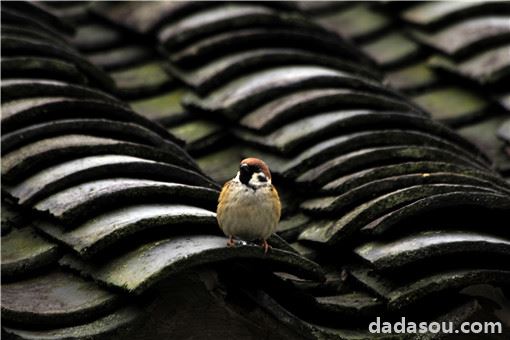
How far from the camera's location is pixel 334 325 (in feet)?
9.63

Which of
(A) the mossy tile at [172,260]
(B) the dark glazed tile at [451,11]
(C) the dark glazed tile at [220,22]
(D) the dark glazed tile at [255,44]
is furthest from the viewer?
(B) the dark glazed tile at [451,11]

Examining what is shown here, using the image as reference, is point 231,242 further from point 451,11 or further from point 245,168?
point 451,11

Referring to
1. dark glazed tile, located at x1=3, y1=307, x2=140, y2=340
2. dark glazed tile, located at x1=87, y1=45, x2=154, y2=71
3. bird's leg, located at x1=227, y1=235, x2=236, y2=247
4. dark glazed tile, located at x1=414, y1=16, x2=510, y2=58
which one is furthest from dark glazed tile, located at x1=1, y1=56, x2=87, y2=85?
dark glazed tile, located at x1=414, y1=16, x2=510, y2=58

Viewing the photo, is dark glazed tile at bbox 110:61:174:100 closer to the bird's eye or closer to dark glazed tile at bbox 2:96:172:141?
dark glazed tile at bbox 2:96:172:141

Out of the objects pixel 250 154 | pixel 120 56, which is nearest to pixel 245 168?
pixel 250 154

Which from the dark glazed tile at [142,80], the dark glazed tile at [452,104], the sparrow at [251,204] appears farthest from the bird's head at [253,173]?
the dark glazed tile at [452,104]

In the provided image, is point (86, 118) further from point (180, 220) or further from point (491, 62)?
point (491, 62)

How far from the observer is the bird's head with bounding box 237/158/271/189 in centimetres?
327

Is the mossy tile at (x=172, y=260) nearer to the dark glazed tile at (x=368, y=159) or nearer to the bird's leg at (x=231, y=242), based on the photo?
the bird's leg at (x=231, y=242)

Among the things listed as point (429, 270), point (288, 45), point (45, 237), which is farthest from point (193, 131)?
point (429, 270)

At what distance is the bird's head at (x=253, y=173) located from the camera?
3266 millimetres

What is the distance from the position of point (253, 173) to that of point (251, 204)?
97mm

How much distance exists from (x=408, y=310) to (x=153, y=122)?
114cm

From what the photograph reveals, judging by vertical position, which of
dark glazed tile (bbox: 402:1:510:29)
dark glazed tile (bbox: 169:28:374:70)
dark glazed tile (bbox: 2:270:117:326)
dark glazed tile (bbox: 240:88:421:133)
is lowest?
dark glazed tile (bbox: 2:270:117:326)
